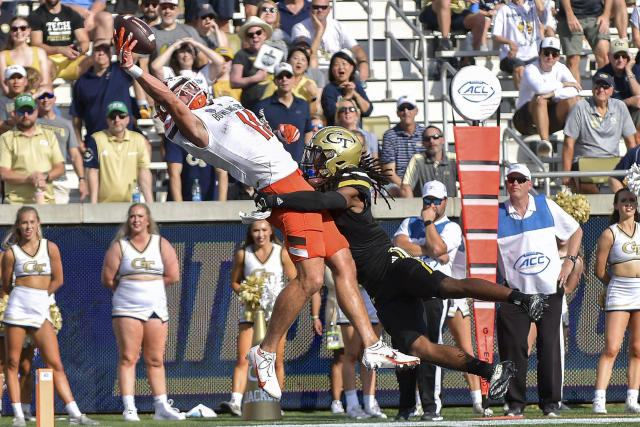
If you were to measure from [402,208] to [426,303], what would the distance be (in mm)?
1651

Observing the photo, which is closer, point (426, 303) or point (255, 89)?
point (426, 303)

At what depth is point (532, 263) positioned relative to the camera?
34.8ft

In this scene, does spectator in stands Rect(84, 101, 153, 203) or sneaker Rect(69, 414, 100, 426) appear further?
spectator in stands Rect(84, 101, 153, 203)

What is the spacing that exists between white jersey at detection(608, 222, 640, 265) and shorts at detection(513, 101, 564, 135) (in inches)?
131

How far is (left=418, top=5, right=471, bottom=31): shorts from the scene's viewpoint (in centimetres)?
1551

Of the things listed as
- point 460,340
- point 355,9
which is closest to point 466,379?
point 460,340

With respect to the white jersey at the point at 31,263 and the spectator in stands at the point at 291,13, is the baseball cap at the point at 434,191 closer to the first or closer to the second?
the white jersey at the point at 31,263

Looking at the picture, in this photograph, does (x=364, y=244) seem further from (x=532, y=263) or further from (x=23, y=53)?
(x=23, y=53)

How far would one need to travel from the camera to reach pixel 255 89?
13289mm

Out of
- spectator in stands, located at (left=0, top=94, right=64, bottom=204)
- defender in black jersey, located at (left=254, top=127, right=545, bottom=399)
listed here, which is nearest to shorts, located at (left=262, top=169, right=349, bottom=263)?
defender in black jersey, located at (left=254, top=127, right=545, bottom=399)

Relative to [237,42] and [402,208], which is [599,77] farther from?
[237,42]

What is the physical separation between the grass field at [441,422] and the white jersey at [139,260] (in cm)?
131

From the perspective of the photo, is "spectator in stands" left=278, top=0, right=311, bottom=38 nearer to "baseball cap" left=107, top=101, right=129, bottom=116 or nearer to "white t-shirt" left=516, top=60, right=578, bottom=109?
"white t-shirt" left=516, top=60, right=578, bottom=109

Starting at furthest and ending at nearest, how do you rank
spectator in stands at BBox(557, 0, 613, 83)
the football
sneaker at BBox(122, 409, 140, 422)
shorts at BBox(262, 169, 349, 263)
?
1. spectator in stands at BBox(557, 0, 613, 83)
2. sneaker at BBox(122, 409, 140, 422)
3. shorts at BBox(262, 169, 349, 263)
4. the football
